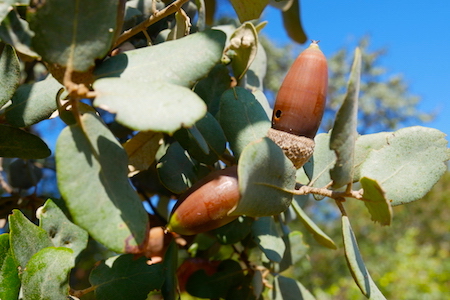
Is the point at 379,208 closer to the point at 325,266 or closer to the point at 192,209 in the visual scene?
the point at 192,209

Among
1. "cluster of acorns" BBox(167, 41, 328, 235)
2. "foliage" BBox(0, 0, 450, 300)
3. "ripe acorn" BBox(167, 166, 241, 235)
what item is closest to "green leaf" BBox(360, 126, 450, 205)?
"foliage" BBox(0, 0, 450, 300)

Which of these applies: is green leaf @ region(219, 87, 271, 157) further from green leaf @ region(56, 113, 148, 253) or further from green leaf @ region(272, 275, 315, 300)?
green leaf @ region(272, 275, 315, 300)

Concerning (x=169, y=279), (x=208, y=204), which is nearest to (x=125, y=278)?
(x=169, y=279)

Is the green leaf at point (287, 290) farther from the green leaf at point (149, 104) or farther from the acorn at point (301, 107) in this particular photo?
the green leaf at point (149, 104)

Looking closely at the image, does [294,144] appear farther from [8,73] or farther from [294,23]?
[294,23]

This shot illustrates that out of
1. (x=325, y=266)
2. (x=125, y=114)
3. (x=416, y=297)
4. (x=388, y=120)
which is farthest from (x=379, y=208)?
(x=388, y=120)
